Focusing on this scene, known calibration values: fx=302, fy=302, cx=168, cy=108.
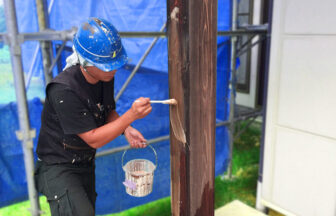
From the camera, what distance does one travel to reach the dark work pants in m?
1.92

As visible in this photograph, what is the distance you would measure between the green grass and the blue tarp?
14 cm

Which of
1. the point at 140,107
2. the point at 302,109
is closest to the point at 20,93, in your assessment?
the point at 140,107

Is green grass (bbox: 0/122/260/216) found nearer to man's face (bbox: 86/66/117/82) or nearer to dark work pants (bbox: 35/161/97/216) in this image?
dark work pants (bbox: 35/161/97/216)

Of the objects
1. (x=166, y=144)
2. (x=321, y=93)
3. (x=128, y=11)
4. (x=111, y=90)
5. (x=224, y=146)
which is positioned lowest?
(x=224, y=146)

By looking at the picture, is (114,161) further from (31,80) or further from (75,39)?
(75,39)

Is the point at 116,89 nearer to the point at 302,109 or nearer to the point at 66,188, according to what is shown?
the point at 66,188

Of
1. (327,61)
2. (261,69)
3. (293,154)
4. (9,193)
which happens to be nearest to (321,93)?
(327,61)

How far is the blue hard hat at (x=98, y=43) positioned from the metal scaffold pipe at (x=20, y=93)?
673 mm

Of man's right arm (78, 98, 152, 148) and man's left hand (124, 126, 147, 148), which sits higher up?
man's right arm (78, 98, 152, 148)

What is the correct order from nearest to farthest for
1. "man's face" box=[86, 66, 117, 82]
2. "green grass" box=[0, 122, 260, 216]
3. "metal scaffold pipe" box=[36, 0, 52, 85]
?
"man's face" box=[86, 66, 117, 82] → "metal scaffold pipe" box=[36, 0, 52, 85] → "green grass" box=[0, 122, 260, 216]

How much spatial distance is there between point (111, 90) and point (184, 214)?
1010 millimetres

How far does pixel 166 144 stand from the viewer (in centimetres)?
371

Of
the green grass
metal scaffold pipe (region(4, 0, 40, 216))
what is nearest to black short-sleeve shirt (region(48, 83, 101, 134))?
metal scaffold pipe (region(4, 0, 40, 216))

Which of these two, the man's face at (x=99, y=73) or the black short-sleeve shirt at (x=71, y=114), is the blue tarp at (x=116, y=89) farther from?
the man's face at (x=99, y=73)
